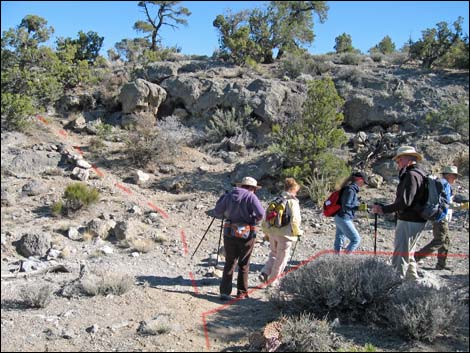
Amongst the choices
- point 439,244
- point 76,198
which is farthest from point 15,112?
point 439,244

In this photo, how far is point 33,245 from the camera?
806 centimetres

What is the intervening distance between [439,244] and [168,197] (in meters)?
6.83

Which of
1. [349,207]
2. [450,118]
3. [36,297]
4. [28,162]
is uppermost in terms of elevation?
[450,118]

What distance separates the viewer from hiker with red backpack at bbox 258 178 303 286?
6344 millimetres

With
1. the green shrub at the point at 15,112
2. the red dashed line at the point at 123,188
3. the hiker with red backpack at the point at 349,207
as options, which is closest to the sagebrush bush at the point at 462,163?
the hiker with red backpack at the point at 349,207

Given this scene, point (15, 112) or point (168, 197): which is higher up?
point (15, 112)

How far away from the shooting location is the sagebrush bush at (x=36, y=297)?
5.55 m

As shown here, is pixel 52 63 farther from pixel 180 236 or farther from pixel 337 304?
pixel 337 304

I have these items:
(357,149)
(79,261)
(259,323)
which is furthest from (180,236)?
(357,149)

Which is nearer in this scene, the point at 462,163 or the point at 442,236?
the point at 442,236

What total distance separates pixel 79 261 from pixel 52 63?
12.0 m

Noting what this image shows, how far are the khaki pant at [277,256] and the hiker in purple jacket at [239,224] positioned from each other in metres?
0.44

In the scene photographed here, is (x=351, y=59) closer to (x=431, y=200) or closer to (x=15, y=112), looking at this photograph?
(x=15, y=112)

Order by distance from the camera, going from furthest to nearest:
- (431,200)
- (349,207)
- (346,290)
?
(349,207), (431,200), (346,290)
